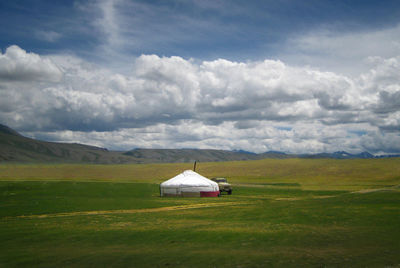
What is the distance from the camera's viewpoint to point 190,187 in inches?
1645

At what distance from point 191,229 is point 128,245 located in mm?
4134

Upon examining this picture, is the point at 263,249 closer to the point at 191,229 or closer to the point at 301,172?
the point at 191,229

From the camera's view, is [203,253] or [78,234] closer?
[203,253]

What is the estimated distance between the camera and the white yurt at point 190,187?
41812 mm

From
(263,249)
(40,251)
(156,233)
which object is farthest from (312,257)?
(40,251)

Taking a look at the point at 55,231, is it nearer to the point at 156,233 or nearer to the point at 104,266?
the point at 156,233

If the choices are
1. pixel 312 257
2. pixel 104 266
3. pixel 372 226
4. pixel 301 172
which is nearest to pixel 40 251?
pixel 104 266

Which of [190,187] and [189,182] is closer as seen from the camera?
[190,187]

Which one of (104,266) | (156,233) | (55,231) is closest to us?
(104,266)

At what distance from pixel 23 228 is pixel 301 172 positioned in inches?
3710

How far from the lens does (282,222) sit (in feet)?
61.7

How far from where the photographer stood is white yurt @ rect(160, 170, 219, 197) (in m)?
41.8

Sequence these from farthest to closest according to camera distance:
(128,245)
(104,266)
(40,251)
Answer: (128,245) < (40,251) < (104,266)

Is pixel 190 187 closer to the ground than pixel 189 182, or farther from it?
closer to the ground
